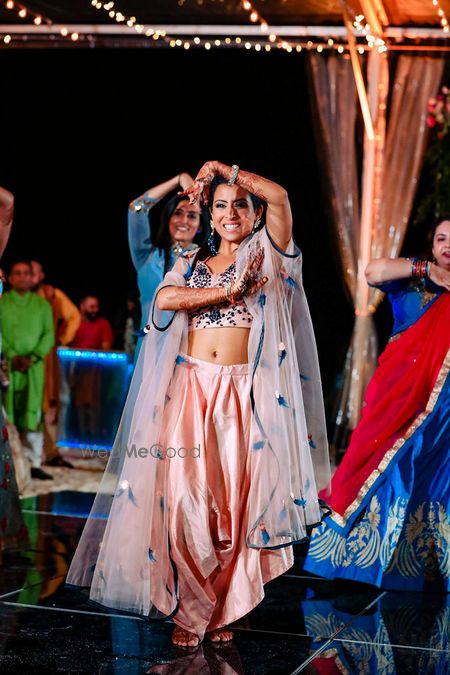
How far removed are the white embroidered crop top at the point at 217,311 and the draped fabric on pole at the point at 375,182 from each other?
4.42 m

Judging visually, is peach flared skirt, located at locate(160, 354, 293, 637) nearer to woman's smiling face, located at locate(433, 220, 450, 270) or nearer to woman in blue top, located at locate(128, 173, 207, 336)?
woman's smiling face, located at locate(433, 220, 450, 270)

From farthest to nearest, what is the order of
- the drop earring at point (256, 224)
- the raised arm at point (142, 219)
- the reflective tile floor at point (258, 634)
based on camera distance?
1. the raised arm at point (142, 219)
2. the drop earring at point (256, 224)
3. the reflective tile floor at point (258, 634)

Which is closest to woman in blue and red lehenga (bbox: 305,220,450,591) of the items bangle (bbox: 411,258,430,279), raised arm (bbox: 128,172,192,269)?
bangle (bbox: 411,258,430,279)

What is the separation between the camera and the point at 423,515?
4285 mm

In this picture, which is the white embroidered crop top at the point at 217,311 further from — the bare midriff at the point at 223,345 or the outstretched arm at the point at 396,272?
the outstretched arm at the point at 396,272

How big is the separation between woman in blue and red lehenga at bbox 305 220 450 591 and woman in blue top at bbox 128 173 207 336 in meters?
1.08

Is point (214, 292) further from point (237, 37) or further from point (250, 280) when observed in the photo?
point (237, 37)

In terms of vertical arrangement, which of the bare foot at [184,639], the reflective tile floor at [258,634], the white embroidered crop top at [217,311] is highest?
the white embroidered crop top at [217,311]

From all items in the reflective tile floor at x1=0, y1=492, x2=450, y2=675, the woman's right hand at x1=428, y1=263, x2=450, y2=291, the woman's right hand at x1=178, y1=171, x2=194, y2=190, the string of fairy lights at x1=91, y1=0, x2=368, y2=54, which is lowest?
the reflective tile floor at x1=0, y1=492, x2=450, y2=675

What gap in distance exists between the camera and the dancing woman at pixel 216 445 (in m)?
3.32

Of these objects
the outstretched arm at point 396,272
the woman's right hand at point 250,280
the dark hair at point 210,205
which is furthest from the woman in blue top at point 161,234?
the woman's right hand at point 250,280

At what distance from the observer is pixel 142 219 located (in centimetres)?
517

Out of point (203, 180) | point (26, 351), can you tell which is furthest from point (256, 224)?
point (26, 351)

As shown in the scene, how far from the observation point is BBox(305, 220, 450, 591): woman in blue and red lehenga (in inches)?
167
